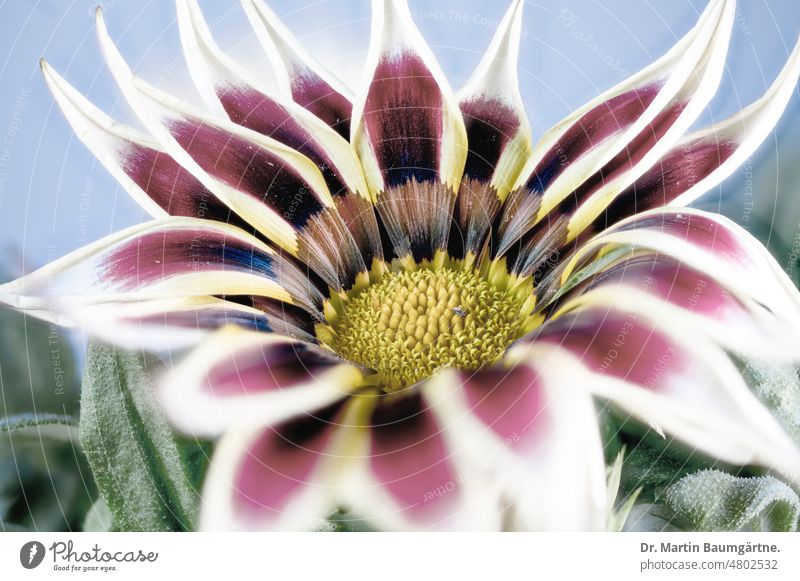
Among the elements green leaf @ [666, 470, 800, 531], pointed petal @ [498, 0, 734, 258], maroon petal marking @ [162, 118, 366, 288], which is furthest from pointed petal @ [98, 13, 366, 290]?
green leaf @ [666, 470, 800, 531]

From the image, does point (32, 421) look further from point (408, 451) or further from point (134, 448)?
point (408, 451)

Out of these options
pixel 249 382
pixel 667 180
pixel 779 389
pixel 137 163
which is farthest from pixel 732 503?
pixel 137 163

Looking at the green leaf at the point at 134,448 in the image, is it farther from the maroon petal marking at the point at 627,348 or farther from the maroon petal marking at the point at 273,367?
the maroon petal marking at the point at 627,348

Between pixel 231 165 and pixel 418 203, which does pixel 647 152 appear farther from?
pixel 231 165

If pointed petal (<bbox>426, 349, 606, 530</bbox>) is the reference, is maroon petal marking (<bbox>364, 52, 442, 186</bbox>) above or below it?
above

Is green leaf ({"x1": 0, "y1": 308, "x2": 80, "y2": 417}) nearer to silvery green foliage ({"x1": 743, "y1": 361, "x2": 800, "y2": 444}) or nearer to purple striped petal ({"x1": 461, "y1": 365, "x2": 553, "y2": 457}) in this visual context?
purple striped petal ({"x1": 461, "y1": 365, "x2": 553, "y2": 457})
